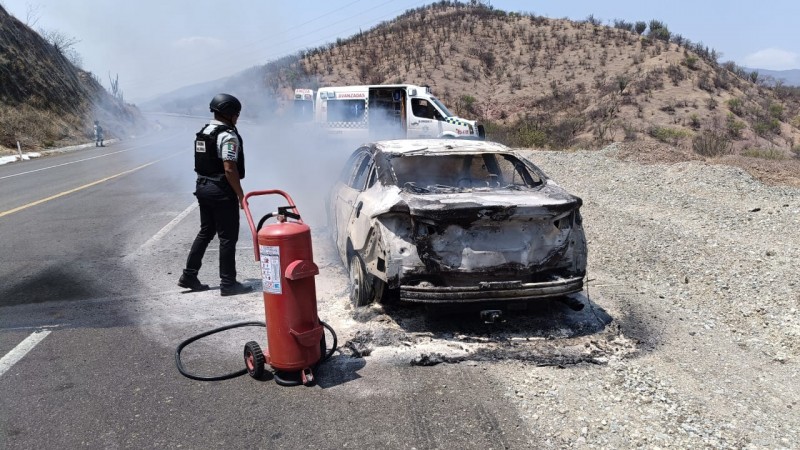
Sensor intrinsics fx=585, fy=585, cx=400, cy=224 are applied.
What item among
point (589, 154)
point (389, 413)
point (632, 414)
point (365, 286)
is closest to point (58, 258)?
point (365, 286)

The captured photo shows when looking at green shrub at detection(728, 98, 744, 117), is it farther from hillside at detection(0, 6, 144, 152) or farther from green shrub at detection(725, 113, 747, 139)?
hillside at detection(0, 6, 144, 152)

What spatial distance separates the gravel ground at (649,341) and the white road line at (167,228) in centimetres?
224

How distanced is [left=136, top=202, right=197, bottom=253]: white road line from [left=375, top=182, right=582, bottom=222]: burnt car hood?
4460 millimetres

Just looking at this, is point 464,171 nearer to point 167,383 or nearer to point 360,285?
point 360,285

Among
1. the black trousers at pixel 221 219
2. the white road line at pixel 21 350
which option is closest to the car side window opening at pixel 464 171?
the black trousers at pixel 221 219

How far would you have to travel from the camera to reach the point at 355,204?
16.9ft

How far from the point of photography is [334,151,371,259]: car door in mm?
5289

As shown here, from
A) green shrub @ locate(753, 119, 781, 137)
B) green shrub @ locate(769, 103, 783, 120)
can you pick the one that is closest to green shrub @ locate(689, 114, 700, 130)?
green shrub @ locate(753, 119, 781, 137)

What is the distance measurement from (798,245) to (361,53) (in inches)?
1699

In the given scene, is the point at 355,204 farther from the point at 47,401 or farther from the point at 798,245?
the point at 798,245

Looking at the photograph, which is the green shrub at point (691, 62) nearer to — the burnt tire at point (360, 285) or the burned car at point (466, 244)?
the burned car at point (466, 244)

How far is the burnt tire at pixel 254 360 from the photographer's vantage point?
12.1 ft

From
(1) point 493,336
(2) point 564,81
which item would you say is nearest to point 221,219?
(1) point 493,336

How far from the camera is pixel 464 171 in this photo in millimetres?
5723
